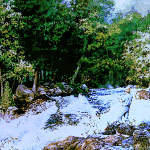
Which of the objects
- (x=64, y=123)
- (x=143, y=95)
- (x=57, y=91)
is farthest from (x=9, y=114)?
(x=143, y=95)

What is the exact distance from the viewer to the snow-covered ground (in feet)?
17.9

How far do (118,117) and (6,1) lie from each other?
8047mm

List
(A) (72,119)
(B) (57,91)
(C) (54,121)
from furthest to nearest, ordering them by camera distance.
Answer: (B) (57,91), (C) (54,121), (A) (72,119)

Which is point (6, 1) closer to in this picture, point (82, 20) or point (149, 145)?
point (82, 20)

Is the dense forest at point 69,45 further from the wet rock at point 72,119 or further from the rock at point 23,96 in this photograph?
the wet rock at point 72,119

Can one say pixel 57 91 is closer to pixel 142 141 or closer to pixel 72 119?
pixel 72 119

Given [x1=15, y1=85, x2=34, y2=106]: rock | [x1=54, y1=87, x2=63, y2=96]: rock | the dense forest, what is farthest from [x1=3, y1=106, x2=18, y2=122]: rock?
[x1=54, y1=87, x2=63, y2=96]: rock

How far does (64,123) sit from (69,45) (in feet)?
23.5

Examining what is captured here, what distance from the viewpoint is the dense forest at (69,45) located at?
1012cm

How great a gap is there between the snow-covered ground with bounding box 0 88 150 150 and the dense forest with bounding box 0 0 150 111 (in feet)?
6.54

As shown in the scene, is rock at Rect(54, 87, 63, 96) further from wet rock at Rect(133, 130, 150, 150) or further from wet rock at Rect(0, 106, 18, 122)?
wet rock at Rect(133, 130, 150, 150)

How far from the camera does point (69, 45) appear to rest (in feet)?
42.0

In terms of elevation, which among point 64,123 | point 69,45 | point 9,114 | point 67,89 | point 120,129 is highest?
point 69,45

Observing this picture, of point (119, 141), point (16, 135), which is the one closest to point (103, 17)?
point (16, 135)
